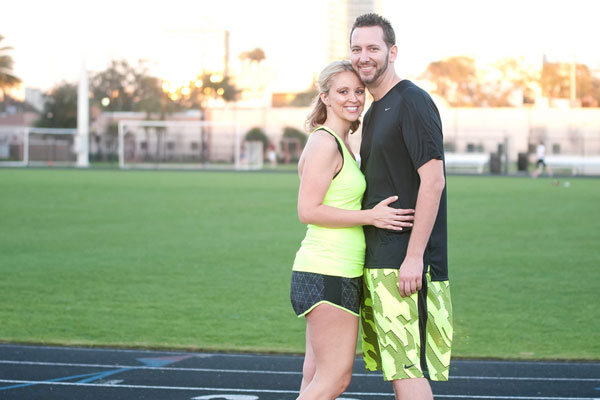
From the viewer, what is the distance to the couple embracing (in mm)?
4023

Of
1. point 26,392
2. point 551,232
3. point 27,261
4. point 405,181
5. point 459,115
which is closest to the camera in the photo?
point 405,181

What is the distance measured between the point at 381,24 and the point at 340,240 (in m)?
1.06

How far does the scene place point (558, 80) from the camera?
10112 centimetres

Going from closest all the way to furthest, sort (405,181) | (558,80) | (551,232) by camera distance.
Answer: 1. (405,181)
2. (551,232)
3. (558,80)

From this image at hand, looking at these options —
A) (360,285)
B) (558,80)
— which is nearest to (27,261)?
(360,285)

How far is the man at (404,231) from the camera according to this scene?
4.01 m

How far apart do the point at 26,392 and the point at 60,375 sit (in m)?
0.52

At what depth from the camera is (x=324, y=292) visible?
4.07 meters

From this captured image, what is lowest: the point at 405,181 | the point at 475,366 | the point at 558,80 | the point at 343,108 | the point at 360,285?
the point at 475,366

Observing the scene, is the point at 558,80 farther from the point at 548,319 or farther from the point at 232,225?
the point at 548,319

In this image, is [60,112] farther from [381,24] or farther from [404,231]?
[404,231]

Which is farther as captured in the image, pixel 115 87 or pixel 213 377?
pixel 115 87

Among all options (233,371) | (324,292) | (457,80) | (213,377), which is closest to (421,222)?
(324,292)

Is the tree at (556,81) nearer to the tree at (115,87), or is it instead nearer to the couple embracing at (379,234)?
the tree at (115,87)
